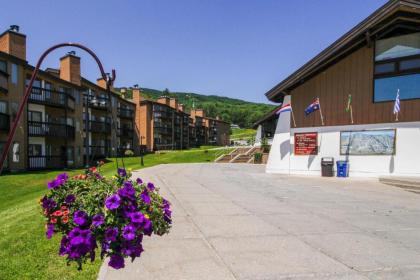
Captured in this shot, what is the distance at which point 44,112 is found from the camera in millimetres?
31594

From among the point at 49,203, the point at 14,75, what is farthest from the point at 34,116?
the point at 49,203

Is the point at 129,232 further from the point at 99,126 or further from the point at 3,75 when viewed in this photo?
the point at 99,126

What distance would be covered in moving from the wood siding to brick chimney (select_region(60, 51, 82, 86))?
26047 mm

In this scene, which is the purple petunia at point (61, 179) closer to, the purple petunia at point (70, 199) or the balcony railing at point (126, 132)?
the purple petunia at point (70, 199)

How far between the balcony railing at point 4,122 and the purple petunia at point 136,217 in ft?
82.1

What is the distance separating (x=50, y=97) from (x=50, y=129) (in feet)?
10.4

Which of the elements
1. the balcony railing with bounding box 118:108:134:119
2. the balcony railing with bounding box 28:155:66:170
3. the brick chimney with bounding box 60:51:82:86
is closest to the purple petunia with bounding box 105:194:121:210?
the balcony railing with bounding box 28:155:66:170

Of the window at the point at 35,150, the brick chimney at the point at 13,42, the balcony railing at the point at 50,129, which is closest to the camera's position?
the brick chimney at the point at 13,42

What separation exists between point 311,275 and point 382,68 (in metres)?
17.4

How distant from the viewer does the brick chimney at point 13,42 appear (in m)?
26.6

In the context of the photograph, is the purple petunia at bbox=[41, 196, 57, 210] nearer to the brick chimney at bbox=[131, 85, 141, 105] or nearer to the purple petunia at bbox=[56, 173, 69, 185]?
the purple petunia at bbox=[56, 173, 69, 185]

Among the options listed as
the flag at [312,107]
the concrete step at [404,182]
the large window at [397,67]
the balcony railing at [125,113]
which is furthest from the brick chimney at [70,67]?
the concrete step at [404,182]

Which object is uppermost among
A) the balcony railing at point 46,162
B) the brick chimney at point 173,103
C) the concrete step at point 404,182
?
the brick chimney at point 173,103

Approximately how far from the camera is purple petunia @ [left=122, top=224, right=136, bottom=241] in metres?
3.14
